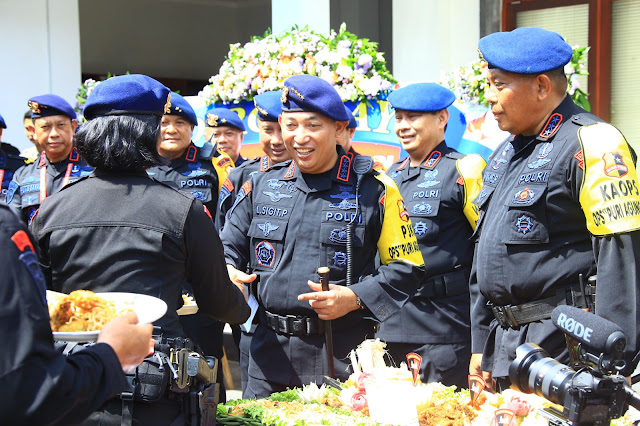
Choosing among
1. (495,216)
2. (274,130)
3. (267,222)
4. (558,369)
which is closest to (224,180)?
(274,130)

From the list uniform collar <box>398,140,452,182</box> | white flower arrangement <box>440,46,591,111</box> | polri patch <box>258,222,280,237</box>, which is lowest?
polri patch <box>258,222,280,237</box>

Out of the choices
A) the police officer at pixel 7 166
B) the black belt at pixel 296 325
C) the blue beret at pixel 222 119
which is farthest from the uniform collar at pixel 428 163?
the police officer at pixel 7 166

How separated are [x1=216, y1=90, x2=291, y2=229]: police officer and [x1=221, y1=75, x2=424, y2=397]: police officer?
1.50m

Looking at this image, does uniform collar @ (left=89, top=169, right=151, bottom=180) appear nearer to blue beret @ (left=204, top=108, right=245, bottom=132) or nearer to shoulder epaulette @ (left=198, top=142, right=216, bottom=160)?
shoulder epaulette @ (left=198, top=142, right=216, bottom=160)

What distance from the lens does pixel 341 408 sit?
10.3 feet

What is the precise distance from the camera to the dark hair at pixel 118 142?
2.76 m

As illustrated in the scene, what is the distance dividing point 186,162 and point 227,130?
3.04 ft

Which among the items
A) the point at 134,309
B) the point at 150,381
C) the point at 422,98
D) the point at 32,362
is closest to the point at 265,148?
the point at 422,98

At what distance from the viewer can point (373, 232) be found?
383cm

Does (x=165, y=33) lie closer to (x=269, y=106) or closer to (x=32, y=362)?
(x=269, y=106)

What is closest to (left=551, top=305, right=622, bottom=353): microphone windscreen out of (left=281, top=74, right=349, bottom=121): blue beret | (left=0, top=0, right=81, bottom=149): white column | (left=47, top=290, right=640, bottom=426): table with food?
(left=47, top=290, right=640, bottom=426): table with food

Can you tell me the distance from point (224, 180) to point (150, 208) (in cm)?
321

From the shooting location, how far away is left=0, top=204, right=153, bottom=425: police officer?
5.36ft

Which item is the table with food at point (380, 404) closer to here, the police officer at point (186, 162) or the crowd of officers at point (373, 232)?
the crowd of officers at point (373, 232)
